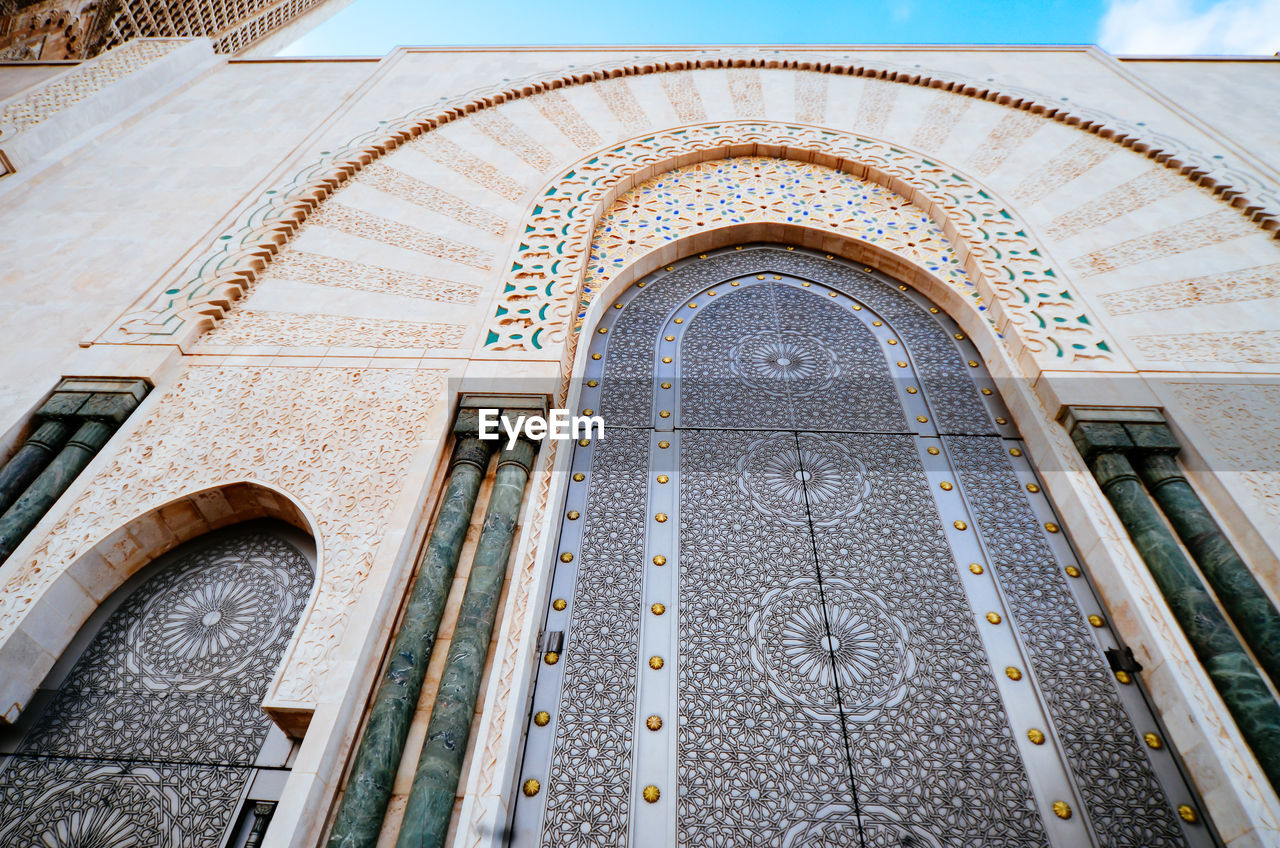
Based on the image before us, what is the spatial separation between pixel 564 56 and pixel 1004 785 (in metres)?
4.40

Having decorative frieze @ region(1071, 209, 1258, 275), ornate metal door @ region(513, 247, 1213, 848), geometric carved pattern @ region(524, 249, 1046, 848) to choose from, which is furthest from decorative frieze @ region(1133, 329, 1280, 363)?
geometric carved pattern @ region(524, 249, 1046, 848)

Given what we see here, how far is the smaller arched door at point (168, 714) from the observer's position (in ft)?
5.15

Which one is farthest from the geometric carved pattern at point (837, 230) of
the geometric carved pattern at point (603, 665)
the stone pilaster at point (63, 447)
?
the stone pilaster at point (63, 447)

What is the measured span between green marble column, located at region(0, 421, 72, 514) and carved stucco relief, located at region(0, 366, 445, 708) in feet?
0.65

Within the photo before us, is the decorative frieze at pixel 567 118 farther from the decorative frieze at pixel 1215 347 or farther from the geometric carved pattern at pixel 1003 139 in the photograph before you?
the decorative frieze at pixel 1215 347

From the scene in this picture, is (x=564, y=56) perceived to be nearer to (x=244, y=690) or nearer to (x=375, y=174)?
(x=375, y=174)

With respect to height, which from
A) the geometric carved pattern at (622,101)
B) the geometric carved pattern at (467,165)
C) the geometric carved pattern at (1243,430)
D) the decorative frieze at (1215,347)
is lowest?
the geometric carved pattern at (1243,430)

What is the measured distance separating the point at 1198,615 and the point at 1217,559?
0.69ft

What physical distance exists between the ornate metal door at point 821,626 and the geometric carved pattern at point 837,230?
29cm

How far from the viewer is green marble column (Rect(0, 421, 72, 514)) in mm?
1951

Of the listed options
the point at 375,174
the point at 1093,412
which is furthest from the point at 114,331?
the point at 1093,412

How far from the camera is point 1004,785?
1.66m

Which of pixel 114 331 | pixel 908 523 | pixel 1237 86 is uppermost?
pixel 1237 86

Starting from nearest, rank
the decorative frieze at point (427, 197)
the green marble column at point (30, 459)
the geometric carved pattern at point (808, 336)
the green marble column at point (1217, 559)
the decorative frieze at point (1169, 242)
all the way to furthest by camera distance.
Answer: the green marble column at point (1217, 559) < the green marble column at point (30, 459) < the geometric carved pattern at point (808, 336) < the decorative frieze at point (1169, 242) < the decorative frieze at point (427, 197)
